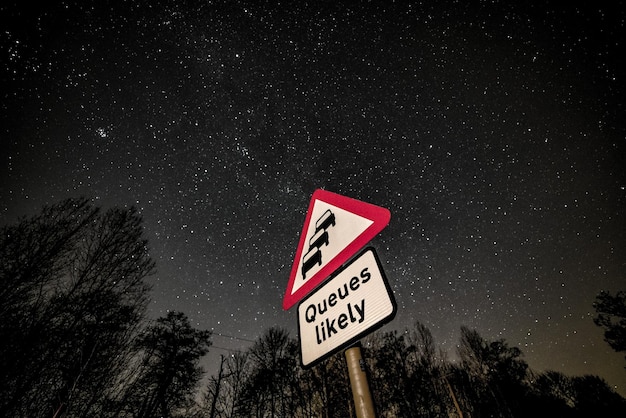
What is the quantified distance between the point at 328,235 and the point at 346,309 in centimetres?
65

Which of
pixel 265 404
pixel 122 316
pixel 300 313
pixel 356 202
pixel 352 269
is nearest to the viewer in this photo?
pixel 352 269

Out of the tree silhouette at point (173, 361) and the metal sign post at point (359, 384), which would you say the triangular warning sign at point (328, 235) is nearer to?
the metal sign post at point (359, 384)

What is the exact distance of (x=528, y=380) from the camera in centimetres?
3812

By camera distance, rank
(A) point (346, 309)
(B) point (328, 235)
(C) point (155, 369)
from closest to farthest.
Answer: (A) point (346, 309) < (B) point (328, 235) < (C) point (155, 369)

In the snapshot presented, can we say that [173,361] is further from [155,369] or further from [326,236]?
[326,236]

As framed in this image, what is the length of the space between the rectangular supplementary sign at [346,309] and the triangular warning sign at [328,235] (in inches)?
6.4

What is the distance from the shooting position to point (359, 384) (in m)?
1.13

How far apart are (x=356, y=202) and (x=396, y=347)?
2936 cm

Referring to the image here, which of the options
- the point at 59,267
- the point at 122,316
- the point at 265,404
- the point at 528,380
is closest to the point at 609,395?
the point at 528,380

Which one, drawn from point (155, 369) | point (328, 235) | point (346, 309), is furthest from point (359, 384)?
point (155, 369)

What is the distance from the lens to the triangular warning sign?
5.51 feet

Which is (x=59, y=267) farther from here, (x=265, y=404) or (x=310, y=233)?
(x=265, y=404)

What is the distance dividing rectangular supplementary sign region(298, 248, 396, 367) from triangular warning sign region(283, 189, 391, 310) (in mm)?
162

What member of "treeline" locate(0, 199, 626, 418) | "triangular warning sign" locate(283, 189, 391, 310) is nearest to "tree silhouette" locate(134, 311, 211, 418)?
"treeline" locate(0, 199, 626, 418)
